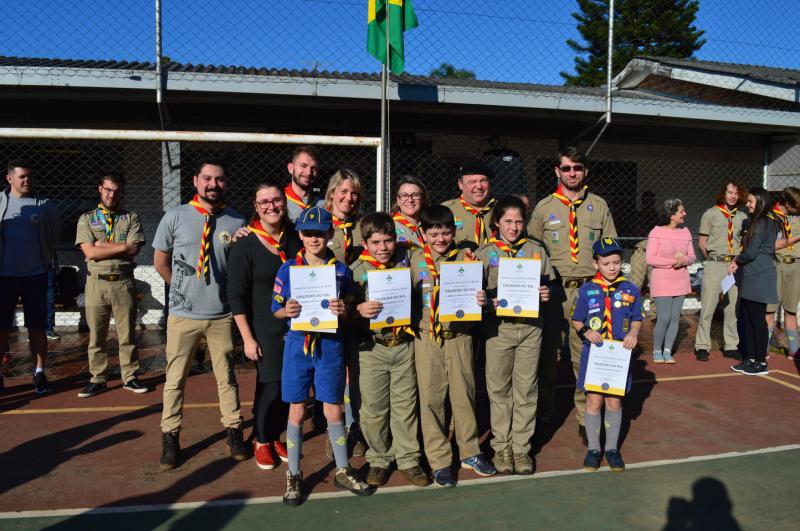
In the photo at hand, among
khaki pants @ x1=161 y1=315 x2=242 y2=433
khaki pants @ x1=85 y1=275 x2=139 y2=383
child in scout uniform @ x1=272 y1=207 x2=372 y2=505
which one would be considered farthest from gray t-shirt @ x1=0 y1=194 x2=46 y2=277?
child in scout uniform @ x1=272 y1=207 x2=372 y2=505

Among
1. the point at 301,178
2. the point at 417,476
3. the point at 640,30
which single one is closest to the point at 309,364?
the point at 417,476

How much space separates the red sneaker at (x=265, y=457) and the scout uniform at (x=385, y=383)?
0.70 m

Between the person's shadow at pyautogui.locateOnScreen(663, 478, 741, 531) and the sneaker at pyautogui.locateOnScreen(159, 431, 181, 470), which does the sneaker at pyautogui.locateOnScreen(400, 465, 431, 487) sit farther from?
the sneaker at pyautogui.locateOnScreen(159, 431, 181, 470)

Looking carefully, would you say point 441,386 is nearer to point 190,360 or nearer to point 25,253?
point 190,360

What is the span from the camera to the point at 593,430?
13.1ft

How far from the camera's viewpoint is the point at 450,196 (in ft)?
33.2

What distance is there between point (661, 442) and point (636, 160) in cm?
782

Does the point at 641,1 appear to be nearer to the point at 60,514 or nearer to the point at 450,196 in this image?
the point at 450,196

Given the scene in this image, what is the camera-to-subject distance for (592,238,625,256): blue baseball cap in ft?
12.7

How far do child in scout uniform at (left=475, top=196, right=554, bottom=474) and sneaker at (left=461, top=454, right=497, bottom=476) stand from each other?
0.08 meters

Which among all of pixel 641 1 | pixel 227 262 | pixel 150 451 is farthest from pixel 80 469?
pixel 641 1

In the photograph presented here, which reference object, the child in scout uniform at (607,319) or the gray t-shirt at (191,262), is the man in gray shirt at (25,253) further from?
the child in scout uniform at (607,319)

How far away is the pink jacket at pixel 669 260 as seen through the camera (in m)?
6.75

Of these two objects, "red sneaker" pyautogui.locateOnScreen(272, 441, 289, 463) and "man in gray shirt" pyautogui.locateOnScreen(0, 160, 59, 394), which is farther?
"man in gray shirt" pyautogui.locateOnScreen(0, 160, 59, 394)
